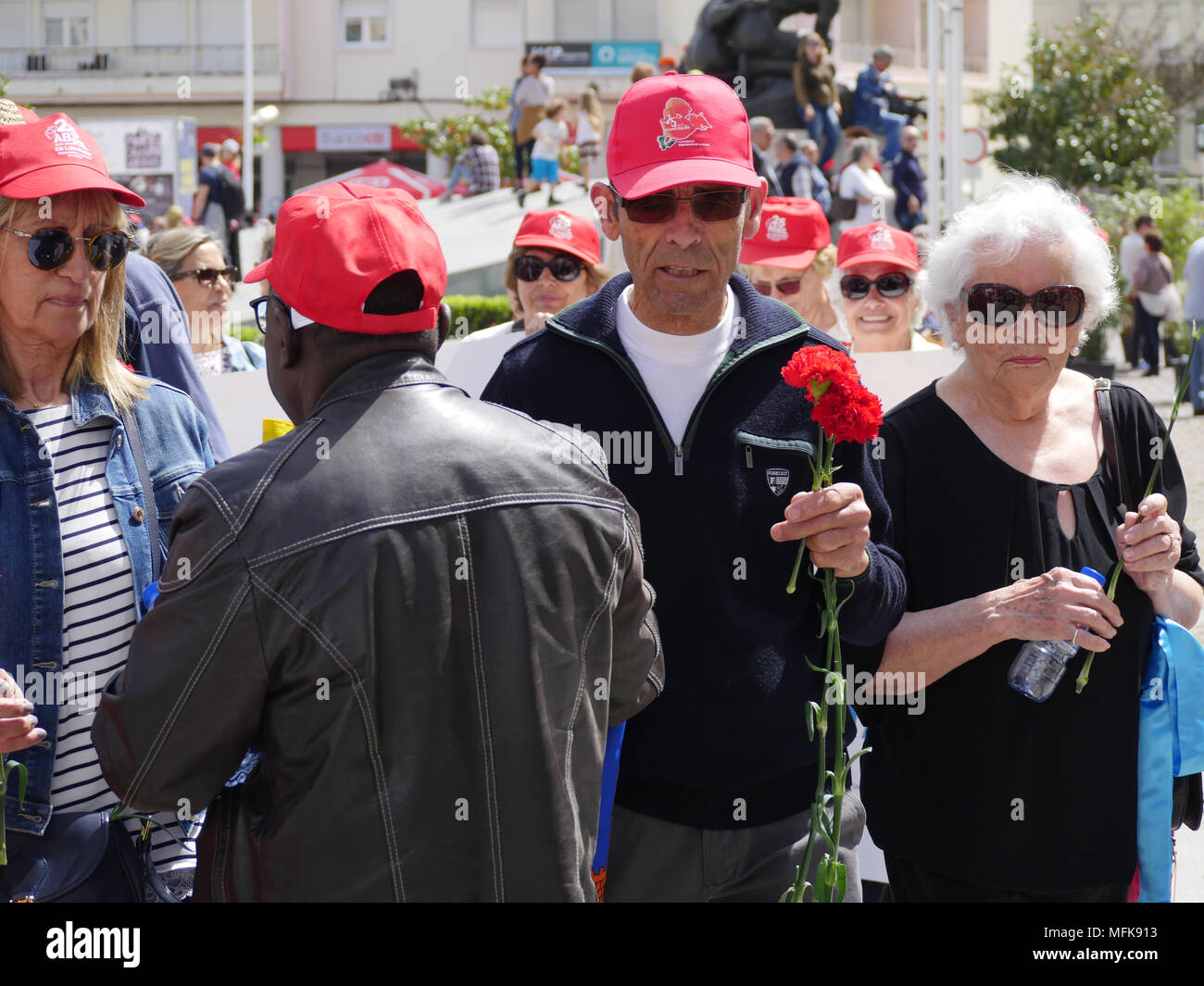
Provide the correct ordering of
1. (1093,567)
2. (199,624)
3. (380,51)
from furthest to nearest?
(380,51)
(1093,567)
(199,624)

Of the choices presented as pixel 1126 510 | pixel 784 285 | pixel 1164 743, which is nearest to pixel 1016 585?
pixel 1126 510

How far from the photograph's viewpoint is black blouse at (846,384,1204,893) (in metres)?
3.06

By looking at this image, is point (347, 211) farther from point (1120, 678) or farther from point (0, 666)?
point (1120, 678)

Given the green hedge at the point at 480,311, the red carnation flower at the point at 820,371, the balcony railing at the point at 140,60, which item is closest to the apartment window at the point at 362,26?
the balcony railing at the point at 140,60

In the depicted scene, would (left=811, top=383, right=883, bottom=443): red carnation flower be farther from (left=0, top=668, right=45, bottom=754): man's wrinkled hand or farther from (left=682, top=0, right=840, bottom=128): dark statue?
(left=682, top=0, right=840, bottom=128): dark statue

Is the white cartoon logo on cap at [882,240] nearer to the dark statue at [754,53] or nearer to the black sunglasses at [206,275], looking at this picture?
the black sunglasses at [206,275]

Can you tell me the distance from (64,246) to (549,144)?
2052cm

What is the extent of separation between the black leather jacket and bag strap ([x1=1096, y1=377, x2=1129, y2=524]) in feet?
4.64

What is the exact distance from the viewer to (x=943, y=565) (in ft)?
10.3

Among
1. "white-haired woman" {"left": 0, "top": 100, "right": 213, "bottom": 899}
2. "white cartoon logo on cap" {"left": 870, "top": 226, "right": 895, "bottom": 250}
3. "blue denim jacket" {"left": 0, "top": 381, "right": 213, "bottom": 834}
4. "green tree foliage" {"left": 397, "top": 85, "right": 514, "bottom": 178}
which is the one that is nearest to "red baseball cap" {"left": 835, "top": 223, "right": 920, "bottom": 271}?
"white cartoon logo on cap" {"left": 870, "top": 226, "right": 895, "bottom": 250}

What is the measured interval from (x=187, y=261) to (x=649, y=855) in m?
4.21

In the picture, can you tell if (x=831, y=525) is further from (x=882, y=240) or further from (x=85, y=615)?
(x=882, y=240)

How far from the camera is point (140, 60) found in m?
45.1
